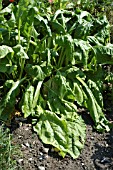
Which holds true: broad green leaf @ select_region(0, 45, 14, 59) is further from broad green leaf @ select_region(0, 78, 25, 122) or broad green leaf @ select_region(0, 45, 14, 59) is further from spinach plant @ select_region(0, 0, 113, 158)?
broad green leaf @ select_region(0, 78, 25, 122)

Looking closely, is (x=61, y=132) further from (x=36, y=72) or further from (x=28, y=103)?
(x=36, y=72)

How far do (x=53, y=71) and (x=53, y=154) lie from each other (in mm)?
1114

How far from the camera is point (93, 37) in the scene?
16.3 ft

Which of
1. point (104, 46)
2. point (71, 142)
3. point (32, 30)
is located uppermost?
point (32, 30)

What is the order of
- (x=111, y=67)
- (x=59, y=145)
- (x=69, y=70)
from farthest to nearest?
(x=111, y=67) < (x=69, y=70) < (x=59, y=145)

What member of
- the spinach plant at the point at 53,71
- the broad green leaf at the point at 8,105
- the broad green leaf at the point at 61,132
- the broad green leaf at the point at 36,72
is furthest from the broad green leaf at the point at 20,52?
the broad green leaf at the point at 61,132

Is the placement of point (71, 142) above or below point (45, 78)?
below

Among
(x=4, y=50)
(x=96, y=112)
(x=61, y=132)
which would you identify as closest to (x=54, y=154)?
(x=61, y=132)

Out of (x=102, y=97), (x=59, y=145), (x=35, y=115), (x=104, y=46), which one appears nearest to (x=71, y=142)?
(x=59, y=145)

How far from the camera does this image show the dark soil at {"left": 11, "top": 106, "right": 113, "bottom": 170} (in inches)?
161

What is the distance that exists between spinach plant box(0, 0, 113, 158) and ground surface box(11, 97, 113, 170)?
8cm

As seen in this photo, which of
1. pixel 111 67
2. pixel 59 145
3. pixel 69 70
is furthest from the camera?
pixel 111 67

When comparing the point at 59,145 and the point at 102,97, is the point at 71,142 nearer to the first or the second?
the point at 59,145

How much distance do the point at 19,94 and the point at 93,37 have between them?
1142 mm
